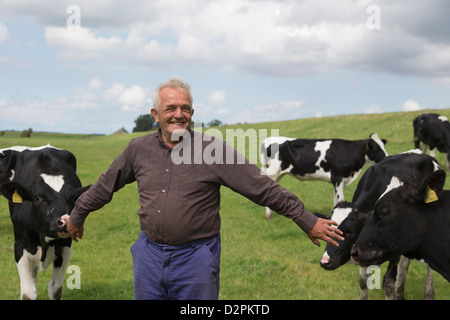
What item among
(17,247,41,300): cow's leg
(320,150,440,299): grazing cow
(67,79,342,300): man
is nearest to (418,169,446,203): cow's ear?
(67,79,342,300): man

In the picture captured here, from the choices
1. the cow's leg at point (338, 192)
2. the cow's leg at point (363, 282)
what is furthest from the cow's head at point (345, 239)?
the cow's leg at point (338, 192)

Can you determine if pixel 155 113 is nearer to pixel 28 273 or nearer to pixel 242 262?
pixel 28 273

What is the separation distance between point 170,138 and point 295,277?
17.3 feet

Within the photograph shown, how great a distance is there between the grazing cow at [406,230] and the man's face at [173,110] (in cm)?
225

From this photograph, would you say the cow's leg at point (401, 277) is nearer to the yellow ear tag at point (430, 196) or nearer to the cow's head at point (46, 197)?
the yellow ear tag at point (430, 196)

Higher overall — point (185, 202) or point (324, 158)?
point (324, 158)

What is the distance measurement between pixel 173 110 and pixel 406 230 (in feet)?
8.73

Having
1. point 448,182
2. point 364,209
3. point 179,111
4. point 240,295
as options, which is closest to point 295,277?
point 240,295

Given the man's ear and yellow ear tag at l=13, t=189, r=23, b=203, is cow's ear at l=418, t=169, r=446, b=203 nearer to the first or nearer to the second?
the man's ear

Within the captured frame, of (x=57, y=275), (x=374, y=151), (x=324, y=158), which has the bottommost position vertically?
(x=57, y=275)

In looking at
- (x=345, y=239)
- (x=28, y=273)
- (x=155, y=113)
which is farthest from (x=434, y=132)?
(x=155, y=113)

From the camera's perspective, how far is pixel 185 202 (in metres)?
3.61

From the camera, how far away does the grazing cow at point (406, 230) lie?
473 cm

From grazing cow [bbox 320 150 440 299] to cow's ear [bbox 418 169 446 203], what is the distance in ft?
5.41
